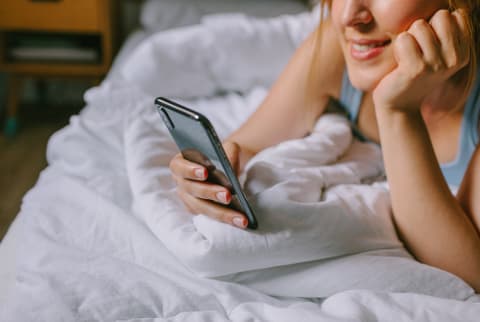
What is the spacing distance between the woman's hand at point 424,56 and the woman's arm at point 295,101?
1.03ft

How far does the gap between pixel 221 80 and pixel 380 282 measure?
85cm

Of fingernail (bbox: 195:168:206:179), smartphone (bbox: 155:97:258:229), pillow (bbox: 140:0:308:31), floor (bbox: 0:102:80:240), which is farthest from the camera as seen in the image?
→ pillow (bbox: 140:0:308:31)

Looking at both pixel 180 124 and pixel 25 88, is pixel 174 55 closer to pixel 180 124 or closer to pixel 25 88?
pixel 180 124

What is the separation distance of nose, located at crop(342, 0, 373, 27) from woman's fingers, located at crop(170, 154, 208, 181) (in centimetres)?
28

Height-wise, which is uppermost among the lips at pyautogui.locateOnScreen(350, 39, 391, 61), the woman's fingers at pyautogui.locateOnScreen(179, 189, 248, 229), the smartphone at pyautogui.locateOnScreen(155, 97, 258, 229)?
the lips at pyautogui.locateOnScreen(350, 39, 391, 61)

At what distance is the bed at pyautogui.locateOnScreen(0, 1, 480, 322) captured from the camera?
619 millimetres

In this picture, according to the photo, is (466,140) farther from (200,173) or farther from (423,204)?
(200,173)

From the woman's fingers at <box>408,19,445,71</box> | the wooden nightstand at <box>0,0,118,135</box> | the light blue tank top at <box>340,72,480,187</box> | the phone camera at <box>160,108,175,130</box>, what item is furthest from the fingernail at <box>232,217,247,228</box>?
the wooden nightstand at <box>0,0,118,135</box>

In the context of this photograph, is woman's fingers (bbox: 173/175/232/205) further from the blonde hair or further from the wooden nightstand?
the wooden nightstand

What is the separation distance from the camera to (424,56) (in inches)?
26.5

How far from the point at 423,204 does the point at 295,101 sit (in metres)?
0.38

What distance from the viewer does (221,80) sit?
141 centimetres

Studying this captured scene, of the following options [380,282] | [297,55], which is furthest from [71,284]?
[297,55]

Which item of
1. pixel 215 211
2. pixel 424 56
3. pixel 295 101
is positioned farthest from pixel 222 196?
pixel 295 101
